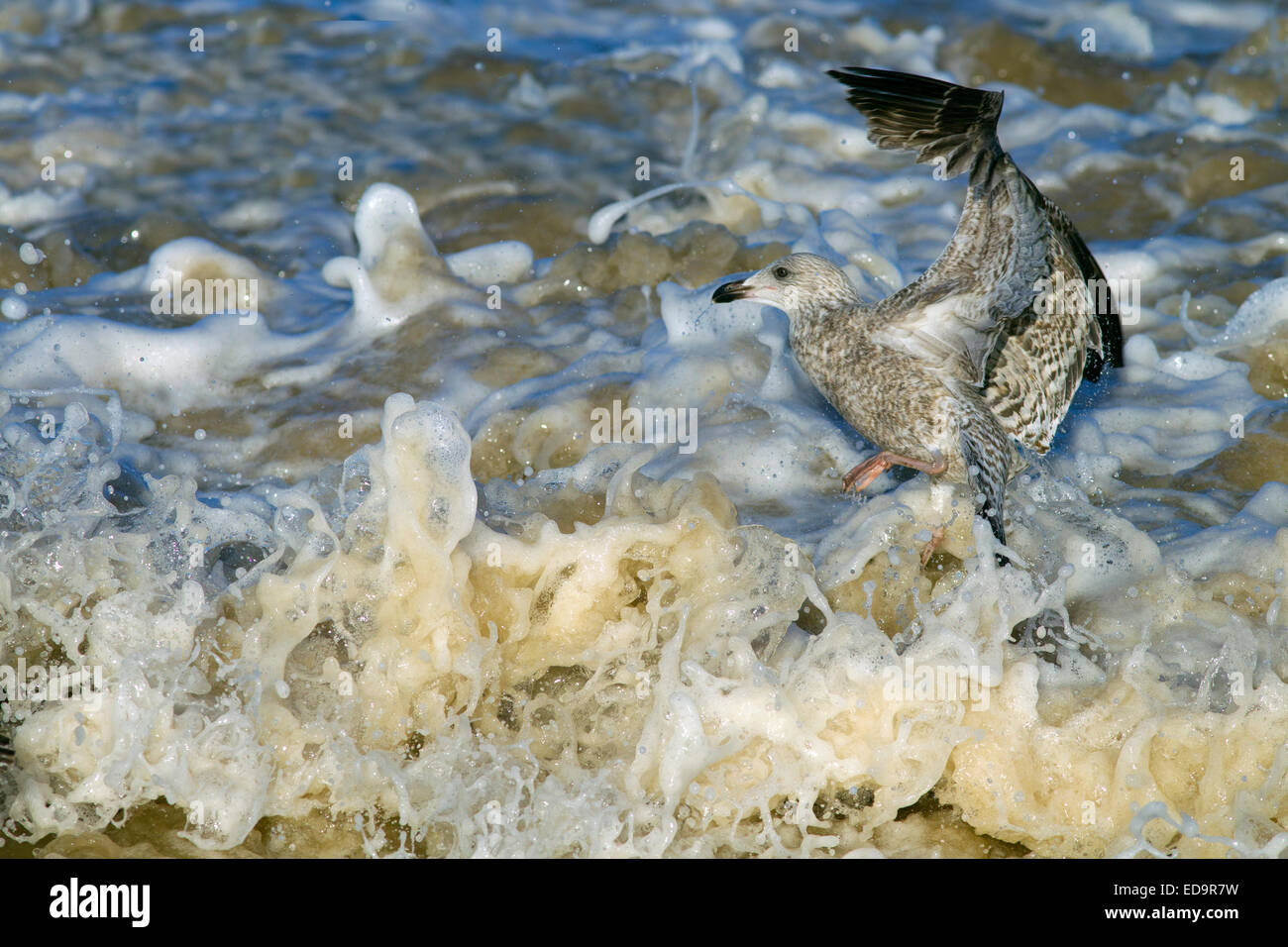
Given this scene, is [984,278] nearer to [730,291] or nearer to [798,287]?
[798,287]

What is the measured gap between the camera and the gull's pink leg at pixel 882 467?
378cm

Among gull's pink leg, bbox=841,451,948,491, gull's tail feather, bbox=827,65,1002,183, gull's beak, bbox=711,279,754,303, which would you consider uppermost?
gull's tail feather, bbox=827,65,1002,183

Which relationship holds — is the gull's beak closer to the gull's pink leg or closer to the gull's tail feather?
the gull's tail feather

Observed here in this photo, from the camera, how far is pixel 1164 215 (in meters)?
5.96

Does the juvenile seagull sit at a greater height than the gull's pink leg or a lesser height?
greater

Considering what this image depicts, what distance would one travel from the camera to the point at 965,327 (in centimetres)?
392

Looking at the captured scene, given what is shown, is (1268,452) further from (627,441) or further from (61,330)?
(61,330)

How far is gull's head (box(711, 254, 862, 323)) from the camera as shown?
4.25m

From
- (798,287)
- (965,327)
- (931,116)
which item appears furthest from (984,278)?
(798,287)

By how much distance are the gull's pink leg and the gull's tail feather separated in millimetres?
1031

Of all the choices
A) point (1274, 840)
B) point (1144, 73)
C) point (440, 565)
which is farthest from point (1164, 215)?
point (440, 565)

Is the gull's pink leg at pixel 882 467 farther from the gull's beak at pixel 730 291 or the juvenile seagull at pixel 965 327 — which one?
the gull's beak at pixel 730 291

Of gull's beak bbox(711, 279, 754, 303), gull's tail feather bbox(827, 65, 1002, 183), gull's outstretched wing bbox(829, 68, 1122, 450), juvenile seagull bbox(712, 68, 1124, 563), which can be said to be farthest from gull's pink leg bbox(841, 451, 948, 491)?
gull's tail feather bbox(827, 65, 1002, 183)

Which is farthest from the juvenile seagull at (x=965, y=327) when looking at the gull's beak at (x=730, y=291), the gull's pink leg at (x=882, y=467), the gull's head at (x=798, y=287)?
the gull's beak at (x=730, y=291)
